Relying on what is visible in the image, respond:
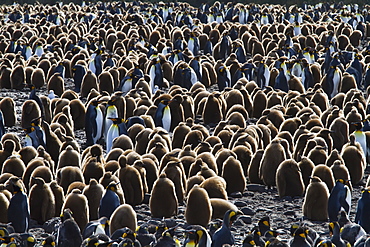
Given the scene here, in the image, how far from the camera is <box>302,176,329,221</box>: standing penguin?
22.7ft

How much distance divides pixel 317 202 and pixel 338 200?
0.28m

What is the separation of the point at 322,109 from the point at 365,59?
18.9 ft

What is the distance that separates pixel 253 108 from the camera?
1191cm

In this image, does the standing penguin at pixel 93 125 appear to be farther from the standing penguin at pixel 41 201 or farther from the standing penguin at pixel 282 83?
the standing penguin at pixel 282 83

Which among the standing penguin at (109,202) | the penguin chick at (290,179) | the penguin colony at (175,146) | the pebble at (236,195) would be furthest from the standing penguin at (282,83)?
the standing penguin at (109,202)

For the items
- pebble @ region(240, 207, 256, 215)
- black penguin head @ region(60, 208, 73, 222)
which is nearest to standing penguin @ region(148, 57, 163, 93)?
pebble @ region(240, 207, 256, 215)

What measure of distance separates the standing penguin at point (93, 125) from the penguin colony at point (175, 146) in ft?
0.08

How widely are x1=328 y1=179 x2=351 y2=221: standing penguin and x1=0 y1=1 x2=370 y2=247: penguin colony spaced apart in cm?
2

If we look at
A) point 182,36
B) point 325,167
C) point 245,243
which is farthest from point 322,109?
point 182,36

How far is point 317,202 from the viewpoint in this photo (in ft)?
22.7

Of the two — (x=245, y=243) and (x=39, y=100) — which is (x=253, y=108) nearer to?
(x=39, y=100)

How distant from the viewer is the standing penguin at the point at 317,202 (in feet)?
22.7

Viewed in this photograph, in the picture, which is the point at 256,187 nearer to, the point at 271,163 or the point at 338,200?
the point at 271,163

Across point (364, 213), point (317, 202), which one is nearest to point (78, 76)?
point (317, 202)
